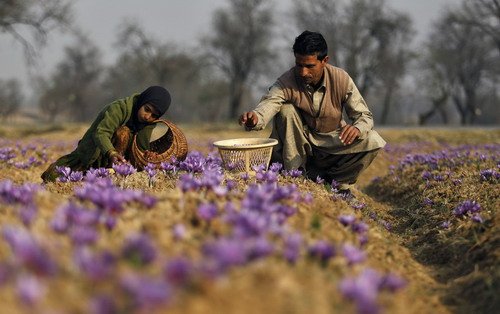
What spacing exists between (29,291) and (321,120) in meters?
4.93

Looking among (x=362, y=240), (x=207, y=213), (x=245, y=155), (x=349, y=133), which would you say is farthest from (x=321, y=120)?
(x=207, y=213)

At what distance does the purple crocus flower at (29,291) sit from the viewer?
1.71 meters

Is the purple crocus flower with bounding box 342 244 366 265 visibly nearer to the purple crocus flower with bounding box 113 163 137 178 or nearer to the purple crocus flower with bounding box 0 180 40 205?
the purple crocus flower with bounding box 0 180 40 205

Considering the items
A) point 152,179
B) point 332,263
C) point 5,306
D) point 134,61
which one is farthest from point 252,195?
point 134,61

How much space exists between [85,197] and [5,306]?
5.08ft

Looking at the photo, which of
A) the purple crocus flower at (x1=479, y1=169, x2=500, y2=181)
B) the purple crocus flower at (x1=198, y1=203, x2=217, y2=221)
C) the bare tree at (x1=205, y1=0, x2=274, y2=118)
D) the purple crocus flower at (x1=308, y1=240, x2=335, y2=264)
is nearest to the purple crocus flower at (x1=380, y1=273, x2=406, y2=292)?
the purple crocus flower at (x1=308, y1=240, x2=335, y2=264)

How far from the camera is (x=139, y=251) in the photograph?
2.09 metres

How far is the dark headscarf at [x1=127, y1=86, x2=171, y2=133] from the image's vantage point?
6.27 m

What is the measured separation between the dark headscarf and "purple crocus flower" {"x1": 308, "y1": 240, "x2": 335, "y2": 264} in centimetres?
412

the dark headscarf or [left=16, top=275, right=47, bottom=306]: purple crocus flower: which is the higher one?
the dark headscarf

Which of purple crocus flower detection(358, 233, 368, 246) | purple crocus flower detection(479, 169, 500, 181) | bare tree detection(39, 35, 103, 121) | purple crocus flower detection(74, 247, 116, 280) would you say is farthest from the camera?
bare tree detection(39, 35, 103, 121)

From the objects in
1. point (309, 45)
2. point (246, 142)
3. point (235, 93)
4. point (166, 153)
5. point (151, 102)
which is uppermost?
point (309, 45)

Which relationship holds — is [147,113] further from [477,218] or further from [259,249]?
[259,249]

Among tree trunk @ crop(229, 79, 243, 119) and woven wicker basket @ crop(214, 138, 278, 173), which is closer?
woven wicker basket @ crop(214, 138, 278, 173)
